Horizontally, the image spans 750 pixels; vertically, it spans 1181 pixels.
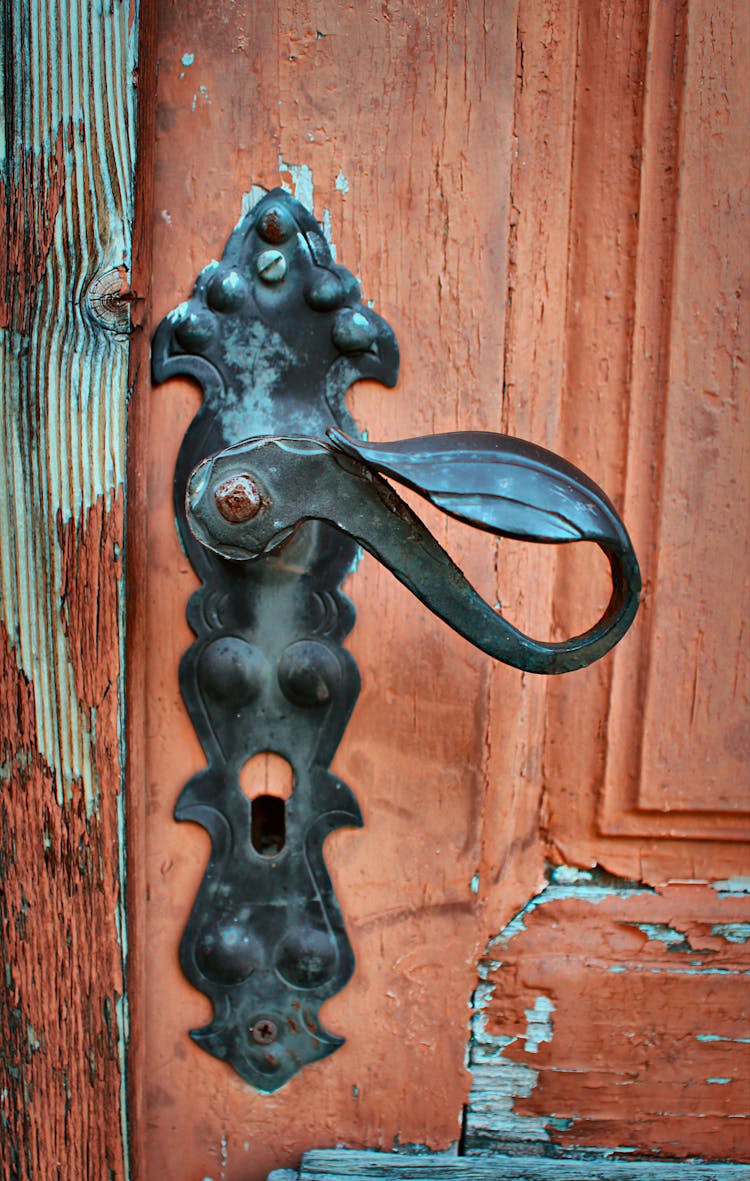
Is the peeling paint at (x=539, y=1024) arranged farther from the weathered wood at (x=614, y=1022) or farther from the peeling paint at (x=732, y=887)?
the peeling paint at (x=732, y=887)

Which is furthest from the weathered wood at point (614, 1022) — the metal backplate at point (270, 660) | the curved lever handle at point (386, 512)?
the curved lever handle at point (386, 512)

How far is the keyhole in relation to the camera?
0.53 meters

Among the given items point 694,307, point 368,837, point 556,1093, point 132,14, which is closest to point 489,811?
point 368,837

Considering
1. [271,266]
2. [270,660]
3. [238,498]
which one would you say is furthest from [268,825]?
[271,266]

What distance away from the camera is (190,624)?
0.51m

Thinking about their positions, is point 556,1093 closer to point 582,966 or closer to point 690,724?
point 582,966

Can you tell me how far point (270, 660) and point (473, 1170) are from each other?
1.12ft

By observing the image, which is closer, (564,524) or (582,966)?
(564,524)

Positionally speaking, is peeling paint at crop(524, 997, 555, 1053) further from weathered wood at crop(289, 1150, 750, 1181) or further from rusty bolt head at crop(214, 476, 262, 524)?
rusty bolt head at crop(214, 476, 262, 524)

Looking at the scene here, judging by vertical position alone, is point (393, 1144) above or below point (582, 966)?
below

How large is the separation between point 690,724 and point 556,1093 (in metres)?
0.26

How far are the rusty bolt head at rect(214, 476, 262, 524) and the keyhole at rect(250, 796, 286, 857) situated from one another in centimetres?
18

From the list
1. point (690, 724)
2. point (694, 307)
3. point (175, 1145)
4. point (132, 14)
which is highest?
point (132, 14)

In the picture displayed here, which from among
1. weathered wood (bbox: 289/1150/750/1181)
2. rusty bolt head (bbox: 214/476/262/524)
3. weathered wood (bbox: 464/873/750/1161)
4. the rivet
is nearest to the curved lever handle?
rusty bolt head (bbox: 214/476/262/524)
